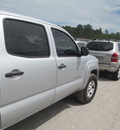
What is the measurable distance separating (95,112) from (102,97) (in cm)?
106

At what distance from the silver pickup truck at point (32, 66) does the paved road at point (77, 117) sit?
0.64 meters

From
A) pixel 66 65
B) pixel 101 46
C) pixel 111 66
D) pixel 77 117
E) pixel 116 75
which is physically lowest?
pixel 77 117

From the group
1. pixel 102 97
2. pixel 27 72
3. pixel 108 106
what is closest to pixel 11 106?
pixel 27 72

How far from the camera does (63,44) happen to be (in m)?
2.87

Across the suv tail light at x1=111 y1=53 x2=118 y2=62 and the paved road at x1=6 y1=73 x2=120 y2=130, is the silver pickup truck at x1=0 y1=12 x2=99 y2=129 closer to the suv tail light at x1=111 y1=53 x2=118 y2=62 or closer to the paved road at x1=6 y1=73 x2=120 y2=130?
the paved road at x1=6 y1=73 x2=120 y2=130

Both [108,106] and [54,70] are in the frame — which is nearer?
[54,70]

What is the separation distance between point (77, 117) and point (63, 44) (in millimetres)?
1613

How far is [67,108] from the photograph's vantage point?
11.8 ft

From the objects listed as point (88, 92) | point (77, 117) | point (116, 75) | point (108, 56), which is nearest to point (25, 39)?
point (77, 117)

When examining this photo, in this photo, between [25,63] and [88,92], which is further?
[88,92]

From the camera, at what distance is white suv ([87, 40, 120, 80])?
589 centimetres

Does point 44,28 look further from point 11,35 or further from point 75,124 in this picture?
point 75,124

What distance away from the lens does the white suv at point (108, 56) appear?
19.3 feet

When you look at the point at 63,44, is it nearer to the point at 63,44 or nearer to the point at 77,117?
the point at 63,44
